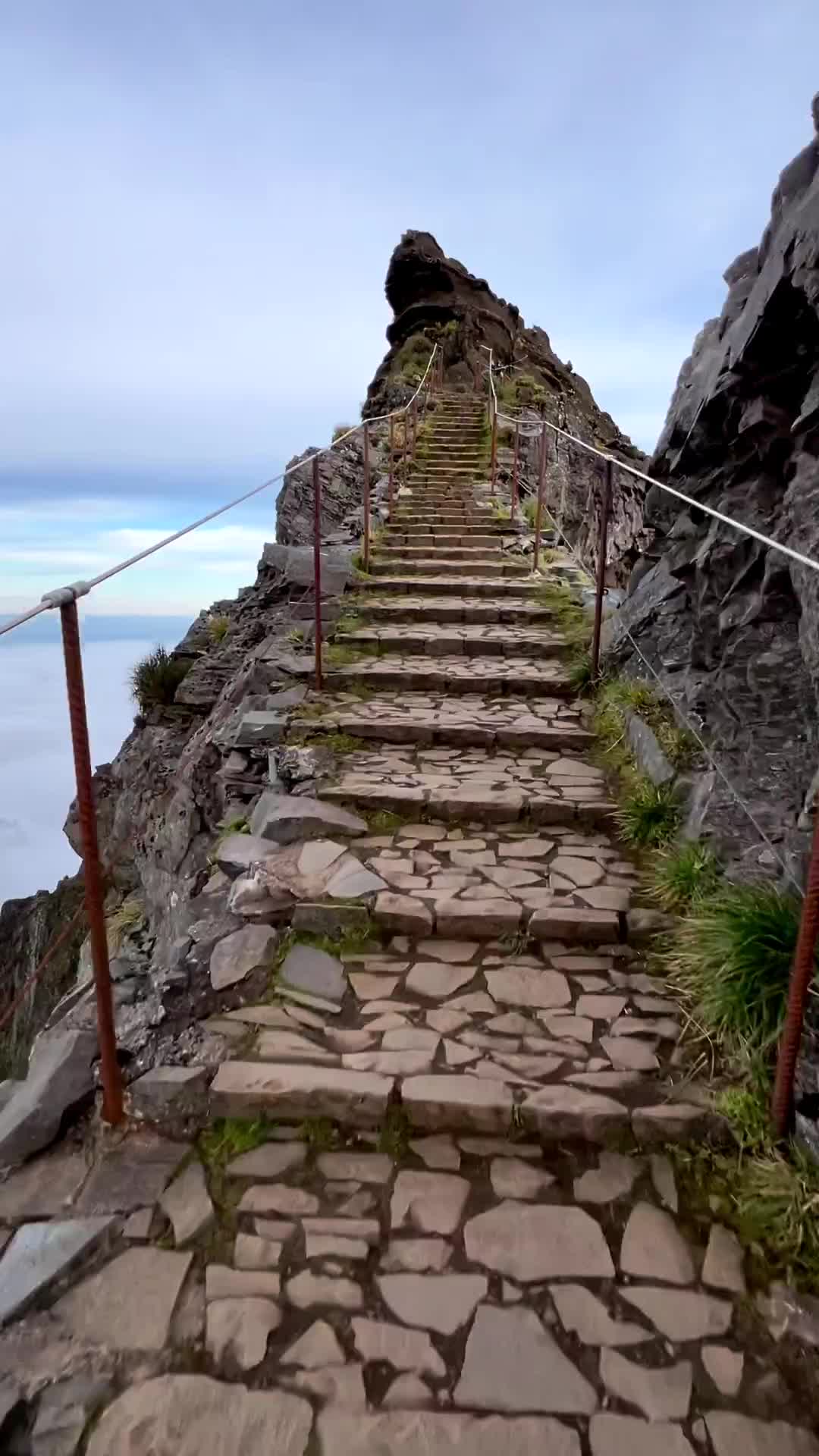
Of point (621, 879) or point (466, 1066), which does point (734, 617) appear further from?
point (466, 1066)

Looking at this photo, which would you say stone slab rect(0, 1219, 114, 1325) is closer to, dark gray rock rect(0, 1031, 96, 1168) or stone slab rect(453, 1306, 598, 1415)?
dark gray rock rect(0, 1031, 96, 1168)

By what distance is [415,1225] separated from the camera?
217 cm

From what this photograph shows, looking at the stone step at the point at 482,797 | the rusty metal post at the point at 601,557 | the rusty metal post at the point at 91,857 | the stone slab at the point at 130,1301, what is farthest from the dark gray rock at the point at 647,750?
the stone slab at the point at 130,1301

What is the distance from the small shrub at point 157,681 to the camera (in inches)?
383

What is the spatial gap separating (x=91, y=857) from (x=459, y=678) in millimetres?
3892

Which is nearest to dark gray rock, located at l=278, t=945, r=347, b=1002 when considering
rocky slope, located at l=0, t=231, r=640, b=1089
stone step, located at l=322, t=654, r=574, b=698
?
rocky slope, located at l=0, t=231, r=640, b=1089

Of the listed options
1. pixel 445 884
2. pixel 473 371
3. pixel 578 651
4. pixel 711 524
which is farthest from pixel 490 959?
pixel 473 371

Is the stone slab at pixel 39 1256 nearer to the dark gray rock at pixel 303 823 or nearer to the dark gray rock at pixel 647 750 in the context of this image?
the dark gray rock at pixel 303 823

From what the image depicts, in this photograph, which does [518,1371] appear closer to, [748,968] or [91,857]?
[748,968]

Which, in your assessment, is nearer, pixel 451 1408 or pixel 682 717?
pixel 451 1408

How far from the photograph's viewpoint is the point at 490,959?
10.6 ft

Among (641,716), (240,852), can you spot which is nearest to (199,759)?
(240,852)

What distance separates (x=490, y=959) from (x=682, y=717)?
5.86 feet

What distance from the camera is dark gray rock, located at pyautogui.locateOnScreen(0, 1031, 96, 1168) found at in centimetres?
240
